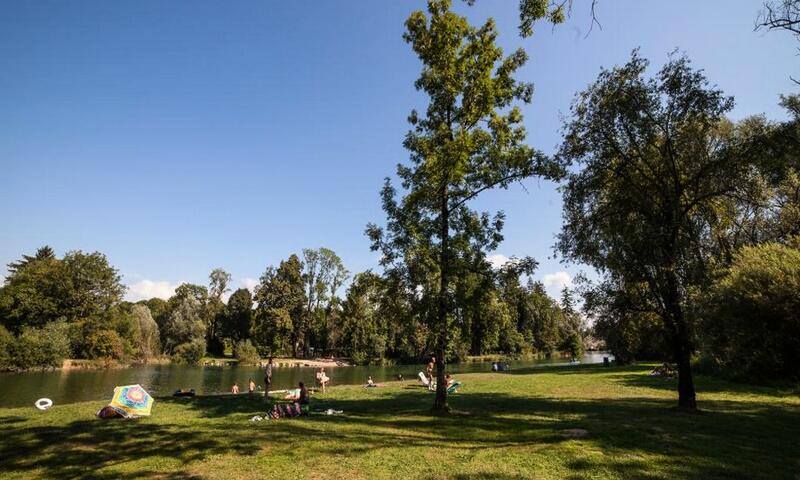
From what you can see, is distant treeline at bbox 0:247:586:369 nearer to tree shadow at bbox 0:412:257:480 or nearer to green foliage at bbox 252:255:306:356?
green foliage at bbox 252:255:306:356

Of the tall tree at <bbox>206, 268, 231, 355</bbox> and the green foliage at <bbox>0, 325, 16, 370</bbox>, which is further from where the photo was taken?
the tall tree at <bbox>206, 268, 231, 355</bbox>

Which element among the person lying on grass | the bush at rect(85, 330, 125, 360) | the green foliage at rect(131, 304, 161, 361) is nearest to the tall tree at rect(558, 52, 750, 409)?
the person lying on grass

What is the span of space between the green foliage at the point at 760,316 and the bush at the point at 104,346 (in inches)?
2961

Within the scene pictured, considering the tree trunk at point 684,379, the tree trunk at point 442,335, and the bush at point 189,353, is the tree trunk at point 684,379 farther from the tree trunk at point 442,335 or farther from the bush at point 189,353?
the bush at point 189,353

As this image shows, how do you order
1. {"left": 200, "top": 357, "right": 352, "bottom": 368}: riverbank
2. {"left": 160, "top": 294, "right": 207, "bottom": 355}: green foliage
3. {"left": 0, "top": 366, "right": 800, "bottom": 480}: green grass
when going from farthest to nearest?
{"left": 160, "top": 294, "right": 207, "bottom": 355}: green foliage < {"left": 200, "top": 357, "right": 352, "bottom": 368}: riverbank < {"left": 0, "top": 366, "right": 800, "bottom": 480}: green grass

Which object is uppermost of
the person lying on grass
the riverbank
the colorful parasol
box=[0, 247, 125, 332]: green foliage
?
box=[0, 247, 125, 332]: green foliage

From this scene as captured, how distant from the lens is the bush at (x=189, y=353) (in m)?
78.9

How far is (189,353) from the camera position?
261 ft

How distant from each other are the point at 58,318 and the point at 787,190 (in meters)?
95.9

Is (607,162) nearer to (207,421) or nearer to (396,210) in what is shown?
(396,210)

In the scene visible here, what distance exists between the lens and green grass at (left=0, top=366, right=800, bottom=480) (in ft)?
31.9

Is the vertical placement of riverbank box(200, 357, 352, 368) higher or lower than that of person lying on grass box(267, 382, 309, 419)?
lower

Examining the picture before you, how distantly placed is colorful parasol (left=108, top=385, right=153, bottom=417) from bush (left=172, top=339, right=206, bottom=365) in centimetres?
6925

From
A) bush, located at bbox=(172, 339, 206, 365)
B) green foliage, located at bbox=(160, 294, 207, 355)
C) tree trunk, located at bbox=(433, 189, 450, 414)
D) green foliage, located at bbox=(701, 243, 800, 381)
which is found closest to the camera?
tree trunk, located at bbox=(433, 189, 450, 414)
